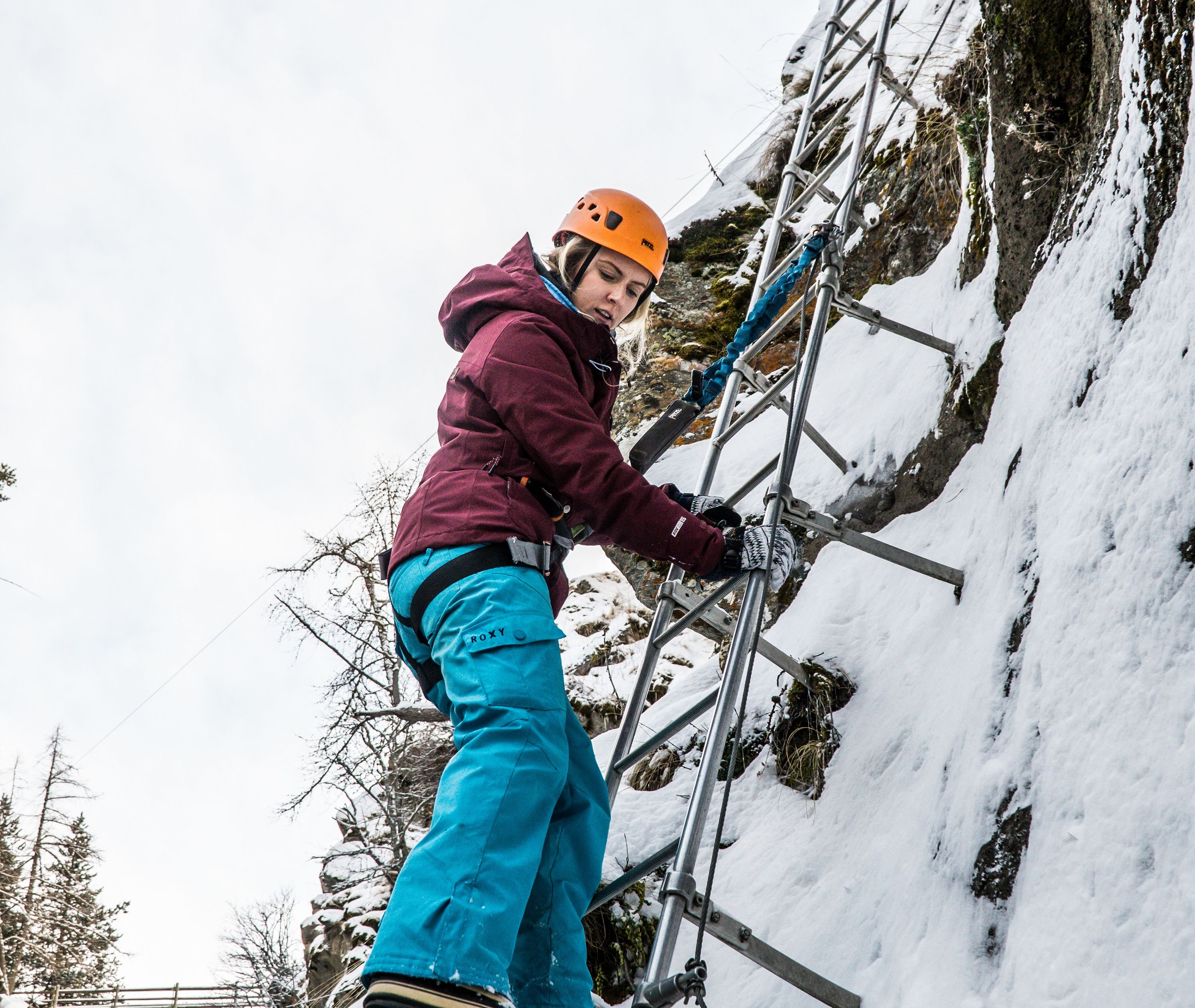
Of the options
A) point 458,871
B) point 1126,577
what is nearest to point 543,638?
point 458,871

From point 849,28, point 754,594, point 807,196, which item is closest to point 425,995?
point 754,594

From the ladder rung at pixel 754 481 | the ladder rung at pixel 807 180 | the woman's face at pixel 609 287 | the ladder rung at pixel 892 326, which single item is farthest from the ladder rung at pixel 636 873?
the ladder rung at pixel 807 180

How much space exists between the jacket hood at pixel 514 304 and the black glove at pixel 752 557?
0.65 metres

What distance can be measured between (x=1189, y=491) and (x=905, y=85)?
11.6ft

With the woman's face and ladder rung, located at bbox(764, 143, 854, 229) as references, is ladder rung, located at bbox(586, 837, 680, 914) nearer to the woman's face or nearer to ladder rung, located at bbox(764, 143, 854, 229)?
the woman's face

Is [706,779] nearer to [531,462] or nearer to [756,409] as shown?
[531,462]

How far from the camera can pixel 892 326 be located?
318 cm

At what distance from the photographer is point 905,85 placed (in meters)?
4.38

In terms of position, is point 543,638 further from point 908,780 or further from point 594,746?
point 594,746

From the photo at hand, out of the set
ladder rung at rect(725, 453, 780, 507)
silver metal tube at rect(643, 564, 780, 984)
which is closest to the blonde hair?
ladder rung at rect(725, 453, 780, 507)

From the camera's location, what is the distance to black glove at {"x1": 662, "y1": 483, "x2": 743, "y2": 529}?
2570 mm

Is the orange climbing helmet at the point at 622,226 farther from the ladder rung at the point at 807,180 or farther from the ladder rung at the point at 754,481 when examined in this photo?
the ladder rung at the point at 807,180

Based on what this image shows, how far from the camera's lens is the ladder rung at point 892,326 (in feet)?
10.4

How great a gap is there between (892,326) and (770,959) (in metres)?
2.27
